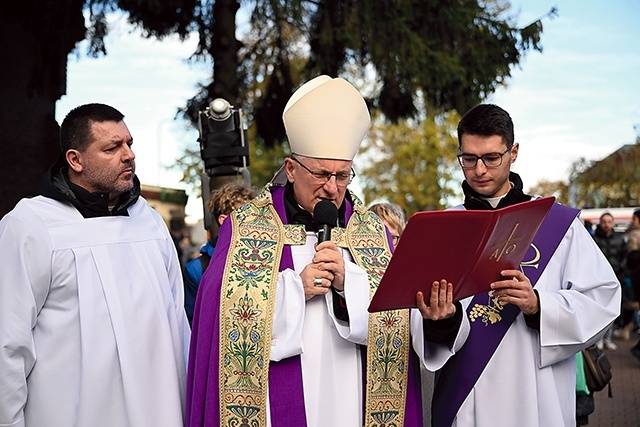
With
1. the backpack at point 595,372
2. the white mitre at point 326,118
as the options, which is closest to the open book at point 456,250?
the white mitre at point 326,118

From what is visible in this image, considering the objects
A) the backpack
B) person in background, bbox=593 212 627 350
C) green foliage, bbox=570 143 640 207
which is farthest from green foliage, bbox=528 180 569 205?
the backpack

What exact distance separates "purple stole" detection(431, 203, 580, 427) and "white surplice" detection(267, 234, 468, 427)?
0.45 feet

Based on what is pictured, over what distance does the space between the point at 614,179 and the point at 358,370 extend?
109 ft

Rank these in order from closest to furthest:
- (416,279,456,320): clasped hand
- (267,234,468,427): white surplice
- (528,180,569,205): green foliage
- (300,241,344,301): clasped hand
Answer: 1. (416,279,456,320): clasped hand
2. (300,241,344,301): clasped hand
3. (267,234,468,427): white surplice
4. (528,180,569,205): green foliage

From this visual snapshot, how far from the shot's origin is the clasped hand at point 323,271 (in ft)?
10.7

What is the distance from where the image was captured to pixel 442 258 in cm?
303

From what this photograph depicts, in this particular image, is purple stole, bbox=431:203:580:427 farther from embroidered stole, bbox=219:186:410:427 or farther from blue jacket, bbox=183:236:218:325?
blue jacket, bbox=183:236:218:325

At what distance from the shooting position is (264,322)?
3.40 metres

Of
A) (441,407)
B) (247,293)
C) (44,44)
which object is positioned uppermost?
(44,44)

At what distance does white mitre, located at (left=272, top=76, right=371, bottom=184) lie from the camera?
3.61 m

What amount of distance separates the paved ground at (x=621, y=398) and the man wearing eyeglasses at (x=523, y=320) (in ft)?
18.1

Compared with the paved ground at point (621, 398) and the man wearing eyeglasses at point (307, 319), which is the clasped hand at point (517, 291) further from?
the paved ground at point (621, 398)

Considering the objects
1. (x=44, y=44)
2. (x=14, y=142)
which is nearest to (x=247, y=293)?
(x=44, y=44)

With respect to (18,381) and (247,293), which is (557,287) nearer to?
(247,293)
